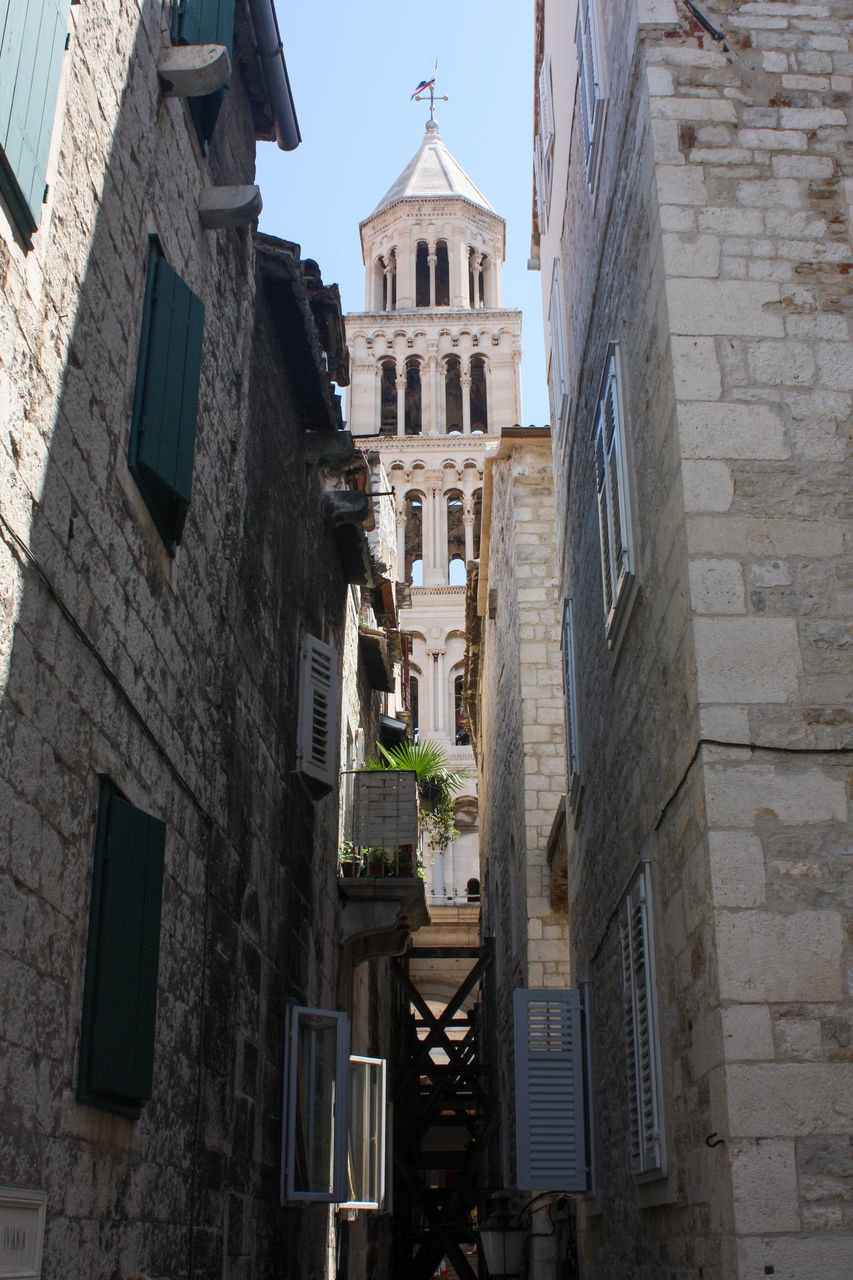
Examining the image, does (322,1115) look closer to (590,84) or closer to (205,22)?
(205,22)

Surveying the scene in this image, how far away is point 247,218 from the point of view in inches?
286

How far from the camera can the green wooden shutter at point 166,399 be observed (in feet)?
18.7

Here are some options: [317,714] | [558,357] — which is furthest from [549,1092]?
[558,357]

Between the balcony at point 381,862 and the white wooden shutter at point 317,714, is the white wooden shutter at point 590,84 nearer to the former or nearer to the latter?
the white wooden shutter at point 317,714

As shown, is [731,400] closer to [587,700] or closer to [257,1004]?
[587,700]

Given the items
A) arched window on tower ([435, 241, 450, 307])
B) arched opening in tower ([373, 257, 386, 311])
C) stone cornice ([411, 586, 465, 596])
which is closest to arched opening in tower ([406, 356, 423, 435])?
arched opening in tower ([373, 257, 386, 311])

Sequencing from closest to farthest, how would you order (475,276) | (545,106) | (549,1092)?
1. (549,1092)
2. (545,106)
3. (475,276)

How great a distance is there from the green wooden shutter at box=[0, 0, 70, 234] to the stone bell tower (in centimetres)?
3925

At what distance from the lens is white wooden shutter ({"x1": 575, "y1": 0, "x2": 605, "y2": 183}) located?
8133 mm

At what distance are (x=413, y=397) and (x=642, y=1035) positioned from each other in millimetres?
45688

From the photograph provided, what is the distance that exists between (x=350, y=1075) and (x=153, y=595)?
538 centimetres

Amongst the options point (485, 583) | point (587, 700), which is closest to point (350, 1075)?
point (587, 700)

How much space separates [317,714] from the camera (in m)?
10.3

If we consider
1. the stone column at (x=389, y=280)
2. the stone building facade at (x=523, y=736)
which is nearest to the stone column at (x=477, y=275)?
the stone column at (x=389, y=280)
